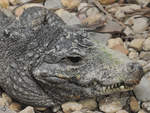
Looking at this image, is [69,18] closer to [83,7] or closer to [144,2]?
[83,7]

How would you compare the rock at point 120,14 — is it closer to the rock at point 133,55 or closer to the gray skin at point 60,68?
the rock at point 133,55

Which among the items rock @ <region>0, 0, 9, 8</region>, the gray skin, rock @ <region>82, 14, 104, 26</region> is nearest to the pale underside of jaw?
the gray skin

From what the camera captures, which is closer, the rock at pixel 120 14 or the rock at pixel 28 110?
the rock at pixel 28 110

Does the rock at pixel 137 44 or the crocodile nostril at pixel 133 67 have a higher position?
the crocodile nostril at pixel 133 67

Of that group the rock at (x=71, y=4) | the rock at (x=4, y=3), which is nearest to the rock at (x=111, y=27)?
the rock at (x=71, y=4)

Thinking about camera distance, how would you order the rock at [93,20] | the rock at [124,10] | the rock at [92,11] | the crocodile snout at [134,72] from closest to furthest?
the crocodile snout at [134,72], the rock at [93,20], the rock at [124,10], the rock at [92,11]

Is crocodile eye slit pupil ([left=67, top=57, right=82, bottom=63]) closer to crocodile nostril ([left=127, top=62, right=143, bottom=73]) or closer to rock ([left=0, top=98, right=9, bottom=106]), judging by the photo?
crocodile nostril ([left=127, top=62, right=143, bottom=73])
